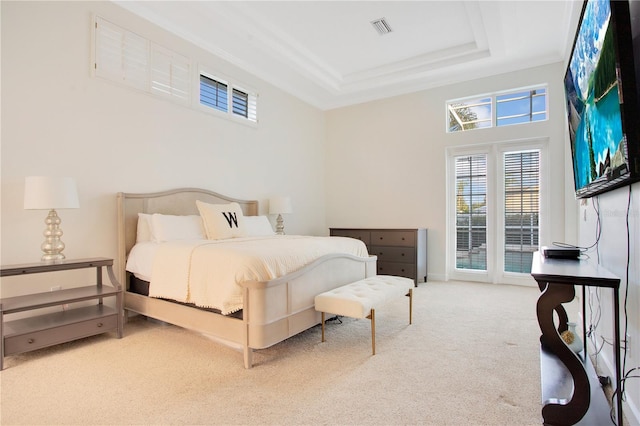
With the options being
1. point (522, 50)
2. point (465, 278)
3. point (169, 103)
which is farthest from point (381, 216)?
point (169, 103)

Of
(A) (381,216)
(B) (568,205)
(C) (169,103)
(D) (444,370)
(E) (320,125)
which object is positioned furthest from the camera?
(E) (320,125)

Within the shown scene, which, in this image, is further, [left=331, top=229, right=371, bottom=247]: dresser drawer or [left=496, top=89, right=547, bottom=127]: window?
[left=331, top=229, right=371, bottom=247]: dresser drawer

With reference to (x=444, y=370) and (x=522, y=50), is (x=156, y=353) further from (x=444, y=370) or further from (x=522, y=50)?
(x=522, y=50)

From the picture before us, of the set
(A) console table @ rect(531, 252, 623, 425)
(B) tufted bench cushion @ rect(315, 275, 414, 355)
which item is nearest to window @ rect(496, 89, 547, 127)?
(B) tufted bench cushion @ rect(315, 275, 414, 355)

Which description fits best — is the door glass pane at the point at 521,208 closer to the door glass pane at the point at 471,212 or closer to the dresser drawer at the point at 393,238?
the door glass pane at the point at 471,212

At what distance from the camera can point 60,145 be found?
118 inches

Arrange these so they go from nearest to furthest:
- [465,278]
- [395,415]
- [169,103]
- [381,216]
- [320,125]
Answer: [395,415] < [169,103] < [465,278] < [381,216] < [320,125]

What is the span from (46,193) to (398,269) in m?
4.15

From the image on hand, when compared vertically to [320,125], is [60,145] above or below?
below

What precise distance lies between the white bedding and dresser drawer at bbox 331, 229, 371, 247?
2.33m

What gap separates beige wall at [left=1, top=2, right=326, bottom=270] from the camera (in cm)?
274

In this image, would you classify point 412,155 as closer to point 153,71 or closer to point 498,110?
point 498,110

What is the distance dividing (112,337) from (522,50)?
5.50 metres

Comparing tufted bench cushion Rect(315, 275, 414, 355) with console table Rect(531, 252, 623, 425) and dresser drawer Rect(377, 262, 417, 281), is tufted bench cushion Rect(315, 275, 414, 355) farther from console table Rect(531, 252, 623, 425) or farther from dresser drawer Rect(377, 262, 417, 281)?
dresser drawer Rect(377, 262, 417, 281)
